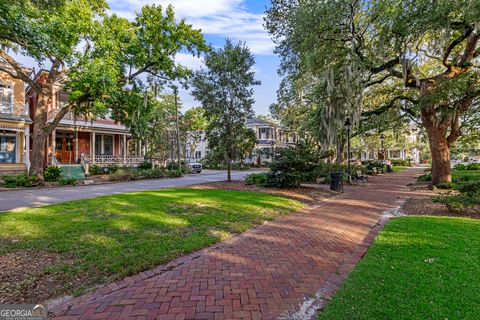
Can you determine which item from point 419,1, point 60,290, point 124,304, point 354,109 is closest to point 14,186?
point 60,290

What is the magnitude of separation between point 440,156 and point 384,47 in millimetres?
6364

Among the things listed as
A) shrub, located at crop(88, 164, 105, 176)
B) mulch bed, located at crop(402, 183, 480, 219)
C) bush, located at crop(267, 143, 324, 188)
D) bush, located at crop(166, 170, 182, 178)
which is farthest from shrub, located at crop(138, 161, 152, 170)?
mulch bed, located at crop(402, 183, 480, 219)

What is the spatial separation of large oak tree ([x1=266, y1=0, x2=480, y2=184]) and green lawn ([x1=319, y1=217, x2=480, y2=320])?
264 inches

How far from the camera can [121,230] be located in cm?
501

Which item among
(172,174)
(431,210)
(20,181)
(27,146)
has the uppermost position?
(27,146)

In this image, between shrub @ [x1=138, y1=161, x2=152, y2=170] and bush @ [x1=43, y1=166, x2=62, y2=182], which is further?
shrub @ [x1=138, y1=161, x2=152, y2=170]

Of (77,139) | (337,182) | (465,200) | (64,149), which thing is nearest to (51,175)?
(64,149)

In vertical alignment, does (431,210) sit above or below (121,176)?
below

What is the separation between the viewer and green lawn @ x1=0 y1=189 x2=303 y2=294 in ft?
11.8

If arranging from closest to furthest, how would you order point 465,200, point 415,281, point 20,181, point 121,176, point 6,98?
point 415,281 < point 465,200 < point 20,181 < point 121,176 < point 6,98

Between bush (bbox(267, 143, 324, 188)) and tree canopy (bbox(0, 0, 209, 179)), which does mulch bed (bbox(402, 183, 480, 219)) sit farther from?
tree canopy (bbox(0, 0, 209, 179))

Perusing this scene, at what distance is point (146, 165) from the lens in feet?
74.4

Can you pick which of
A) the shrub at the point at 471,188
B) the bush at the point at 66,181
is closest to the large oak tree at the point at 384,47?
the shrub at the point at 471,188

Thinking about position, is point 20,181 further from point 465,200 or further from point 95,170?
point 465,200
